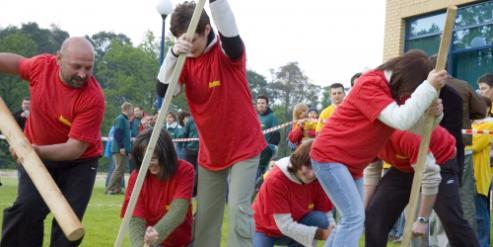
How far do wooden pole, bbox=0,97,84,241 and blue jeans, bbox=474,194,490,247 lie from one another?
5.26 metres

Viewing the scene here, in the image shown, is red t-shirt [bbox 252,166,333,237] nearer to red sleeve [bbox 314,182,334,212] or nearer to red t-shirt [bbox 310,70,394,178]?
red sleeve [bbox 314,182,334,212]

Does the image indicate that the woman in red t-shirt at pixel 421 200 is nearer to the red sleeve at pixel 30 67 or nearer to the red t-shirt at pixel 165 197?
the red t-shirt at pixel 165 197

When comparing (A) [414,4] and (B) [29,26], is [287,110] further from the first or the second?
(A) [414,4]

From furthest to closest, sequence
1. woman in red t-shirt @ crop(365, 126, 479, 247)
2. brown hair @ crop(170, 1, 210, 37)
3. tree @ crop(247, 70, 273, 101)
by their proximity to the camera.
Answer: tree @ crop(247, 70, 273, 101)
woman in red t-shirt @ crop(365, 126, 479, 247)
brown hair @ crop(170, 1, 210, 37)

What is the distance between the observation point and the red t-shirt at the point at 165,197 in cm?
527

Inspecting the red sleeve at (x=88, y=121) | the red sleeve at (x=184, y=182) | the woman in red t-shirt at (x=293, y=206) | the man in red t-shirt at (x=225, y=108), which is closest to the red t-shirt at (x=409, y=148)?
the woman in red t-shirt at (x=293, y=206)

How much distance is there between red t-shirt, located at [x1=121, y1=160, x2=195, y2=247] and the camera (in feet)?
17.3

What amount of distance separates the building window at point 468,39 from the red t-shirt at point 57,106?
9.31 metres

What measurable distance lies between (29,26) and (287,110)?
2410 cm

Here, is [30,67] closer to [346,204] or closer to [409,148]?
[346,204]

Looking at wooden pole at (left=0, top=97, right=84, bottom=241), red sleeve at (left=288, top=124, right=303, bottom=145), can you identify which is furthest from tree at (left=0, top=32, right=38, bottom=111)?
wooden pole at (left=0, top=97, right=84, bottom=241)

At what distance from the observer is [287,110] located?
188ft

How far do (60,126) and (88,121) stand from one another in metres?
0.28

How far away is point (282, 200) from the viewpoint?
18.4 feet
